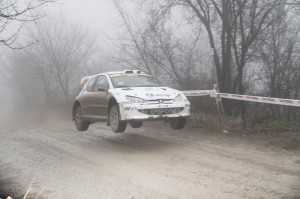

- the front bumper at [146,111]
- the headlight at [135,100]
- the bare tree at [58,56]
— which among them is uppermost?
the bare tree at [58,56]

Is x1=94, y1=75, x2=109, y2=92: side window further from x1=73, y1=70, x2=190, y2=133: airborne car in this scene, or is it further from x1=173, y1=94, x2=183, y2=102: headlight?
x1=173, y1=94, x2=183, y2=102: headlight

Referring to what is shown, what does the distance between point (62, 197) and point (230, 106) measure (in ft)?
38.0

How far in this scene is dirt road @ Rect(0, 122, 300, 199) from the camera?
664 centimetres

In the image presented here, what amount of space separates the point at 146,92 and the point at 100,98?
1.60 meters

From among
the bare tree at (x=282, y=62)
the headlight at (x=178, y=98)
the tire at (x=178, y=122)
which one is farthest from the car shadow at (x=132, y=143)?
the bare tree at (x=282, y=62)

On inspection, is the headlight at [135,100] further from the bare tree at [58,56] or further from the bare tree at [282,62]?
the bare tree at [58,56]

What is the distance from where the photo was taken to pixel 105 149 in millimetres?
10586

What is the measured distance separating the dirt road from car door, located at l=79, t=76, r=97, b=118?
0.83m

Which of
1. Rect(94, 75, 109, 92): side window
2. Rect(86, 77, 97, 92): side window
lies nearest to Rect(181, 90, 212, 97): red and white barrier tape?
Rect(86, 77, 97, 92): side window

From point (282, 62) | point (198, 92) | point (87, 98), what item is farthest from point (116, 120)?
point (282, 62)

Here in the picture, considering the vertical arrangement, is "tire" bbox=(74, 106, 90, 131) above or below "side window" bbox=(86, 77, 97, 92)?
below

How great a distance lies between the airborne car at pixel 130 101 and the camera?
9.74 metres

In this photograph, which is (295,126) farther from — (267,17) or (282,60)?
(282,60)

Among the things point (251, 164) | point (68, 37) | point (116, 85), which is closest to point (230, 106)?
point (116, 85)
